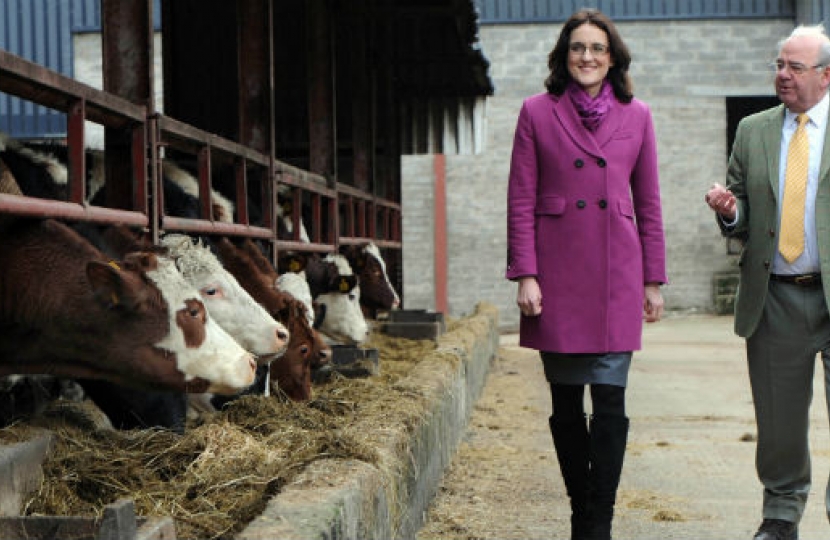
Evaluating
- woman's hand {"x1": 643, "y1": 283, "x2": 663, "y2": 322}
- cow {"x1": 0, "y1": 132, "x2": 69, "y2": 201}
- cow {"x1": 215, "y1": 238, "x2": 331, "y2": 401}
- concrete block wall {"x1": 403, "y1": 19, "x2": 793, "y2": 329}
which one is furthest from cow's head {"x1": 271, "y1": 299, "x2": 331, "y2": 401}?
concrete block wall {"x1": 403, "y1": 19, "x2": 793, "y2": 329}

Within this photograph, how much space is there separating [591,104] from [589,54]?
0.18 metres

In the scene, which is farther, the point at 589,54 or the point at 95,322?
the point at 95,322

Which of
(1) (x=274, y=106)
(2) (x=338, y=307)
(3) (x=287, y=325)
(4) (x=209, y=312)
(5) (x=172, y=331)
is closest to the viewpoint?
(5) (x=172, y=331)

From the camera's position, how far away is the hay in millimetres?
3611

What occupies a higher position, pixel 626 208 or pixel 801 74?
pixel 801 74

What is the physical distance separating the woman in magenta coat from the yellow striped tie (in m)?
0.49

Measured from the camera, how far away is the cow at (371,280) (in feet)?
40.5

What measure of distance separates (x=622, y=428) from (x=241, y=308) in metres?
2.20

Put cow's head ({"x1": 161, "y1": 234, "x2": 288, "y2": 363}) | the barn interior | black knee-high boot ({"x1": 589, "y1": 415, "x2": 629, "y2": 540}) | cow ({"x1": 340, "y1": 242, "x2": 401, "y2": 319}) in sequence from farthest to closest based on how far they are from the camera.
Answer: cow ({"x1": 340, "y1": 242, "x2": 401, "y2": 319})
cow's head ({"x1": 161, "y1": 234, "x2": 288, "y2": 363})
the barn interior
black knee-high boot ({"x1": 589, "y1": 415, "x2": 629, "y2": 540})

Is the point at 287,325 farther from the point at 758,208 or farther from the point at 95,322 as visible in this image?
the point at 758,208

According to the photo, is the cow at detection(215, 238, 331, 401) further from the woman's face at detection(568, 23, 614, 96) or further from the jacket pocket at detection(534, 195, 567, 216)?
the woman's face at detection(568, 23, 614, 96)

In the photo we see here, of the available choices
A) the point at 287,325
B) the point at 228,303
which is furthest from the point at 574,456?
the point at 287,325

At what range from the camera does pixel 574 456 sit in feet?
16.0

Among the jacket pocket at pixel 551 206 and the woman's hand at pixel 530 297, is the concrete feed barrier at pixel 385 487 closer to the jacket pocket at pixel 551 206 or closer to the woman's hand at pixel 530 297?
the woman's hand at pixel 530 297
